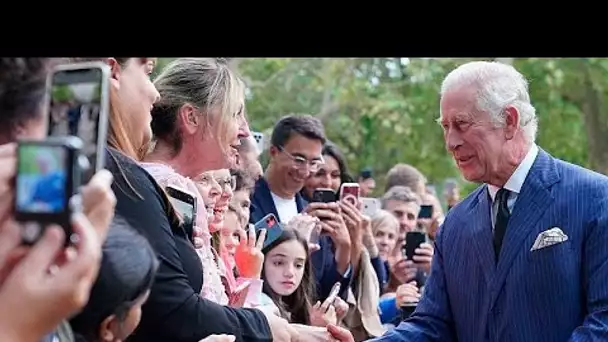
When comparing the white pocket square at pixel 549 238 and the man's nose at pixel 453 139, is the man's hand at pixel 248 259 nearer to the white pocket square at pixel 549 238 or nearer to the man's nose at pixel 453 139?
the man's nose at pixel 453 139

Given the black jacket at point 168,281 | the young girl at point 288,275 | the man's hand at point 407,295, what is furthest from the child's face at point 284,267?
the black jacket at point 168,281

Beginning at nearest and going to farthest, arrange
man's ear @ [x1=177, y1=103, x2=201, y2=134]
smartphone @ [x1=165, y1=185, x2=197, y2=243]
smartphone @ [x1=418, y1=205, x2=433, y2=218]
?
smartphone @ [x1=165, y1=185, x2=197, y2=243], man's ear @ [x1=177, y1=103, x2=201, y2=134], smartphone @ [x1=418, y1=205, x2=433, y2=218]

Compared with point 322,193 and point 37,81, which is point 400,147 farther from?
point 37,81

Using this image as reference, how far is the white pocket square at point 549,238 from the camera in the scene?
337cm

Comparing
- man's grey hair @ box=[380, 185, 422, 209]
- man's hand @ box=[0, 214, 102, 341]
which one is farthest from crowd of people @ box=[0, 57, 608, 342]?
Result: man's grey hair @ box=[380, 185, 422, 209]

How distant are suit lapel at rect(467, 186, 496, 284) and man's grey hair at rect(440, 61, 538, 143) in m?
0.21

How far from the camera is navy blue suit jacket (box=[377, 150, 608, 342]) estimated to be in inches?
131

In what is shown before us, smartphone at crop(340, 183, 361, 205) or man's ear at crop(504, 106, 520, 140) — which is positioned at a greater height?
man's ear at crop(504, 106, 520, 140)

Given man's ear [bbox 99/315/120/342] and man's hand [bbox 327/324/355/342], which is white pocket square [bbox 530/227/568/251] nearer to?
man's hand [bbox 327/324/355/342]

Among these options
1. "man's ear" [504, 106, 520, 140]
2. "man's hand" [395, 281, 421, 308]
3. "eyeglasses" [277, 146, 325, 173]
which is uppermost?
"man's ear" [504, 106, 520, 140]
